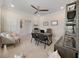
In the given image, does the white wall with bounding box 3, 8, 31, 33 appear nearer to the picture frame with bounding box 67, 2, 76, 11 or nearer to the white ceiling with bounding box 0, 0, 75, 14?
the white ceiling with bounding box 0, 0, 75, 14

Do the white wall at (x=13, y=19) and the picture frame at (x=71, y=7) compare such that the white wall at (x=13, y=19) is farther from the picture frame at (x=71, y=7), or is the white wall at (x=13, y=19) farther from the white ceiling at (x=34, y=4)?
the picture frame at (x=71, y=7)

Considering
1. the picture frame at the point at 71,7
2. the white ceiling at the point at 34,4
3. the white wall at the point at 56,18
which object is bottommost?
the white wall at the point at 56,18

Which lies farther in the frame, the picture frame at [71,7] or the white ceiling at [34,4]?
the white ceiling at [34,4]

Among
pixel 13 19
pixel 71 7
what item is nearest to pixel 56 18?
pixel 71 7

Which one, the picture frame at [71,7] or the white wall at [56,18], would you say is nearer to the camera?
the picture frame at [71,7]

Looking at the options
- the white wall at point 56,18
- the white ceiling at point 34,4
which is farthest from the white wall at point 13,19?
the white wall at point 56,18

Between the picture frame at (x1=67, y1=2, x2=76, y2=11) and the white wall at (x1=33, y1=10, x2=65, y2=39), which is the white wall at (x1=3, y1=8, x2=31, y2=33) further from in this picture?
the picture frame at (x1=67, y1=2, x2=76, y2=11)

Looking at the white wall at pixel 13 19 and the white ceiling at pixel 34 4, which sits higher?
the white ceiling at pixel 34 4

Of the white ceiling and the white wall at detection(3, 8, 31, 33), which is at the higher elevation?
the white ceiling

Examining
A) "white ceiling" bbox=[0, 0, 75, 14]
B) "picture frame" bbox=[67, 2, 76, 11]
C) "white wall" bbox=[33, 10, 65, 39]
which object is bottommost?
"white wall" bbox=[33, 10, 65, 39]

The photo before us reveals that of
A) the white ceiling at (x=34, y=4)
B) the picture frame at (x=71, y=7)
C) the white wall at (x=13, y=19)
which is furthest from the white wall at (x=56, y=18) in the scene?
the picture frame at (x=71, y=7)

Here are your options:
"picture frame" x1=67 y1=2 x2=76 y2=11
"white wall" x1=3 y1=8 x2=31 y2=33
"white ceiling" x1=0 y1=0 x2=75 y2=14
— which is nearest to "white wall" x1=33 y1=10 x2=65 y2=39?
"white ceiling" x1=0 y1=0 x2=75 y2=14

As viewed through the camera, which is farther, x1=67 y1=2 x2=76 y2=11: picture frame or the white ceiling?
the white ceiling

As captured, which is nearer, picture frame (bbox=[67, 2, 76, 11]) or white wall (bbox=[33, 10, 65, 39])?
picture frame (bbox=[67, 2, 76, 11])
